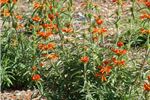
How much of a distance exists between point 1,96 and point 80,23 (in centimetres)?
278

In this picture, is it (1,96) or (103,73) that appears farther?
(1,96)

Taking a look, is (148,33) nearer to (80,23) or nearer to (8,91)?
(8,91)

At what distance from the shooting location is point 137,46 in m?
7.18

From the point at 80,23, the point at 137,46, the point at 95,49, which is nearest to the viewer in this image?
the point at 95,49

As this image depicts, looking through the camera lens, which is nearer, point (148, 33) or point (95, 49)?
point (148, 33)

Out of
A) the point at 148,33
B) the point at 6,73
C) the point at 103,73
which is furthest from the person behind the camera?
the point at 6,73

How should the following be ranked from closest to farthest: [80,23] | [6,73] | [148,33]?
[148,33]
[6,73]
[80,23]

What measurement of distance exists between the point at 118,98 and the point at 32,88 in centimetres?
165

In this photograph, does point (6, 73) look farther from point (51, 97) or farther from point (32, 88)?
point (51, 97)

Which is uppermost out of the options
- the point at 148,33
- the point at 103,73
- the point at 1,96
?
the point at 148,33

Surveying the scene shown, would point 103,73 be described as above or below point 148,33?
below

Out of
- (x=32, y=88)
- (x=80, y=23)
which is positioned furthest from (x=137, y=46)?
(x=32, y=88)

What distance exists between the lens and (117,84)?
4777 millimetres

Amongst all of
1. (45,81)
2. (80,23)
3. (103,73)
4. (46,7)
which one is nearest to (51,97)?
(45,81)
